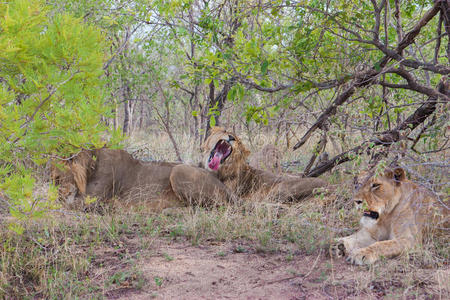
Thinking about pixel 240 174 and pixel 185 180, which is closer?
pixel 185 180

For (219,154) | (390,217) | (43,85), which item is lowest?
(390,217)

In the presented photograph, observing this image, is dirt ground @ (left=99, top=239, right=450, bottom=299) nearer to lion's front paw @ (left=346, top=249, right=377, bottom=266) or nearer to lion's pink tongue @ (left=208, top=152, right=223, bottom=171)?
lion's front paw @ (left=346, top=249, right=377, bottom=266)

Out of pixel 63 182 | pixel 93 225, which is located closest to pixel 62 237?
pixel 93 225

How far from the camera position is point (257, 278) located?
347 centimetres

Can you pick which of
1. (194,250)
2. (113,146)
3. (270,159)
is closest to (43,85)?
(113,146)

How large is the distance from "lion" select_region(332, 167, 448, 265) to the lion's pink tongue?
89.4 inches

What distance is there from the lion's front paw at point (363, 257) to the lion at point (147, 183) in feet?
7.01

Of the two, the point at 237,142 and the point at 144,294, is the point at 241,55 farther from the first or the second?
the point at 144,294

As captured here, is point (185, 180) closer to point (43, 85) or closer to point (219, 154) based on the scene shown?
point (219, 154)

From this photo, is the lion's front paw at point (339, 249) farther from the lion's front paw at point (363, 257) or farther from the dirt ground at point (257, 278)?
the lion's front paw at point (363, 257)

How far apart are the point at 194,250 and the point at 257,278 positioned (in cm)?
89

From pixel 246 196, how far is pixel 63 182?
215cm

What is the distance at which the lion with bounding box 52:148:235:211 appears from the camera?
541 centimetres

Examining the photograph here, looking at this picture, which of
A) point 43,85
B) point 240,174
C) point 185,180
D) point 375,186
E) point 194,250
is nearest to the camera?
point 43,85
